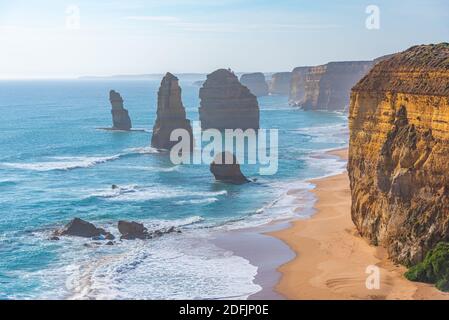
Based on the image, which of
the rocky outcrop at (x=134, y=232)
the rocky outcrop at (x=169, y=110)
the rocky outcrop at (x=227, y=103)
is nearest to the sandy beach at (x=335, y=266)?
the rocky outcrop at (x=134, y=232)

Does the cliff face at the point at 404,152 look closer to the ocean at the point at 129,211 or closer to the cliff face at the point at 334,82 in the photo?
the ocean at the point at 129,211

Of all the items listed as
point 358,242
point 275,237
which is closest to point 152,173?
point 275,237

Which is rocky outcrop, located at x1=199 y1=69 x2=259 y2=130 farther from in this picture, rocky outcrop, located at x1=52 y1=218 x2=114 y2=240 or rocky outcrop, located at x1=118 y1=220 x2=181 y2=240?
rocky outcrop, located at x1=52 y1=218 x2=114 y2=240

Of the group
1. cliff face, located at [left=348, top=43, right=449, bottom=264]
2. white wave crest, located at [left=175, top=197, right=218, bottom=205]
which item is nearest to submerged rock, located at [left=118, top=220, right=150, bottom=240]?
white wave crest, located at [left=175, top=197, right=218, bottom=205]

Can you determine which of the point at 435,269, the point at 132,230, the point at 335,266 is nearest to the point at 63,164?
the point at 132,230

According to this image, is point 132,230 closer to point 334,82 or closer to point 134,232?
point 134,232
